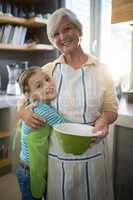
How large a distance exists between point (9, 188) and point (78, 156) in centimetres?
131

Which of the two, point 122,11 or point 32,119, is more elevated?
point 122,11

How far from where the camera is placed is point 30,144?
1170 mm

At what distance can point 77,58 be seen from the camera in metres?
1.20

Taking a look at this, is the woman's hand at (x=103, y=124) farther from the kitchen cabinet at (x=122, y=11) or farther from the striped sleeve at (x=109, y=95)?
the kitchen cabinet at (x=122, y=11)

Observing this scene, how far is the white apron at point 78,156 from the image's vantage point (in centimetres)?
114

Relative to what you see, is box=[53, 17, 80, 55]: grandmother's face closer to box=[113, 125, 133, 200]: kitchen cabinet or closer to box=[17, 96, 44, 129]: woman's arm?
box=[17, 96, 44, 129]: woman's arm

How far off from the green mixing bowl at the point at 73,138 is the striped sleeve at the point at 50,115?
0.05 meters

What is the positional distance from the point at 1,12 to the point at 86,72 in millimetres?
1514

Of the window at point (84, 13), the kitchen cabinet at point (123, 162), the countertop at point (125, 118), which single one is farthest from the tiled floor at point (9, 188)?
the window at point (84, 13)

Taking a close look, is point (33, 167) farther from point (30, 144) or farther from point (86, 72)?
point (86, 72)

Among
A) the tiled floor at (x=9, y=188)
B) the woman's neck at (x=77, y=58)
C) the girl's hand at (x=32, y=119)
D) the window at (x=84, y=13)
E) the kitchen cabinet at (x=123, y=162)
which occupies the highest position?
the window at (x=84, y=13)

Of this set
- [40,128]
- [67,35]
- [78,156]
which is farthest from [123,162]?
[67,35]

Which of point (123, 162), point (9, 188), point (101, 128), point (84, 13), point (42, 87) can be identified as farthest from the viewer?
point (84, 13)

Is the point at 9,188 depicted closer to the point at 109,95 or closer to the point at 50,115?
the point at 50,115
